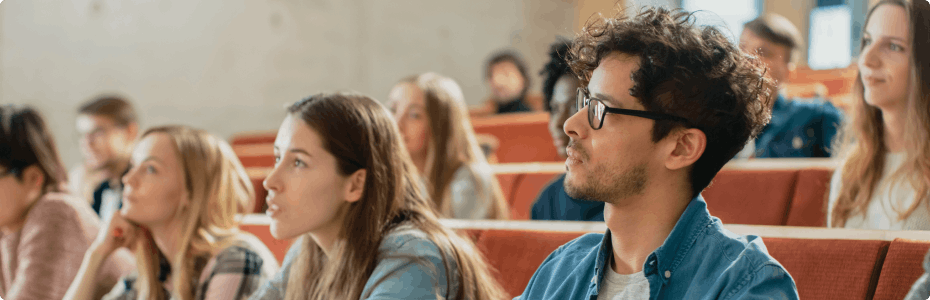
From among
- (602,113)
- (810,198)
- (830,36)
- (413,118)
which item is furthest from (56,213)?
(830,36)

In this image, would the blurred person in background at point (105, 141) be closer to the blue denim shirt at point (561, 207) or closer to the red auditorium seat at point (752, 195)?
the blue denim shirt at point (561, 207)

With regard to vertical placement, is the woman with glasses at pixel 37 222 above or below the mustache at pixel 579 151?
below

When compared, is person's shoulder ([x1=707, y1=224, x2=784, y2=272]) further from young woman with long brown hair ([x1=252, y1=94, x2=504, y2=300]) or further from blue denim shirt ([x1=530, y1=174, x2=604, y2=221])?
blue denim shirt ([x1=530, y1=174, x2=604, y2=221])

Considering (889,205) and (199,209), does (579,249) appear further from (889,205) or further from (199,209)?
(199,209)

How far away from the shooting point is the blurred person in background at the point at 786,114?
2.38 metres

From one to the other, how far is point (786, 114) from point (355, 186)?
167 centimetres

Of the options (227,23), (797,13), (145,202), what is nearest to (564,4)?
(797,13)

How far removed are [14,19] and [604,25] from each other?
171 inches

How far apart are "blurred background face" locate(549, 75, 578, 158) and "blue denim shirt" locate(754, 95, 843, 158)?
757mm

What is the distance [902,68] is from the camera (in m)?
1.46

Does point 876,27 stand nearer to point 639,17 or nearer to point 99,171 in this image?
point 639,17

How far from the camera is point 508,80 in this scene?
4664 millimetres

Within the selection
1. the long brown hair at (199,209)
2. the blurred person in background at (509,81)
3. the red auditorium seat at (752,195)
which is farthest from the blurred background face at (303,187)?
the blurred person in background at (509,81)

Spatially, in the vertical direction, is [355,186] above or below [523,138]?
above
